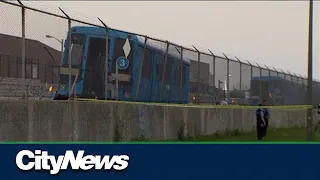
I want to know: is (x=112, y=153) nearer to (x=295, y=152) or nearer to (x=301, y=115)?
(x=295, y=152)

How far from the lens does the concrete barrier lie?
963cm

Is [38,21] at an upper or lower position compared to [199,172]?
upper

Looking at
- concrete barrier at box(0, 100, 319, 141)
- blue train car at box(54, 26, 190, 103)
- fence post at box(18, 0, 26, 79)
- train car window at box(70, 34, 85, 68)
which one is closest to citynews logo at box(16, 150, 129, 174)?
concrete barrier at box(0, 100, 319, 141)

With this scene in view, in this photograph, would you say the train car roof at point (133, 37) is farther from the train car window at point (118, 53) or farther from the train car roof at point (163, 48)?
the train car window at point (118, 53)

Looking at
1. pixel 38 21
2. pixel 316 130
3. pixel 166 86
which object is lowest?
pixel 316 130

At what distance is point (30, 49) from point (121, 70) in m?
5.06

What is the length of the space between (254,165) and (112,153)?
72.2 inches

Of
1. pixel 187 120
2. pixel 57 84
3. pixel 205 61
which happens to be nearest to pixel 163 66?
pixel 187 120

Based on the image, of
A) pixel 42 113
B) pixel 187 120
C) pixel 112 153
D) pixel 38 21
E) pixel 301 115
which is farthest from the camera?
pixel 301 115

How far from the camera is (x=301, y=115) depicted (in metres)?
35.7

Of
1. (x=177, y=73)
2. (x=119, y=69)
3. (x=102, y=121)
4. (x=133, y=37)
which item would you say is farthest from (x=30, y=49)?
(x=177, y=73)

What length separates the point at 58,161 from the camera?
238 inches

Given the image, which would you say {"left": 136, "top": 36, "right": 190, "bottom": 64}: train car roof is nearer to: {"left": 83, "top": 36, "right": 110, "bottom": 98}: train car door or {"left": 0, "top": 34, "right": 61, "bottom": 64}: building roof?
{"left": 83, "top": 36, "right": 110, "bottom": 98}: train car door

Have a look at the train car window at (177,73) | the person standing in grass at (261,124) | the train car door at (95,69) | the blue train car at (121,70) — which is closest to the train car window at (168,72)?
the blue train car at (121,70)
